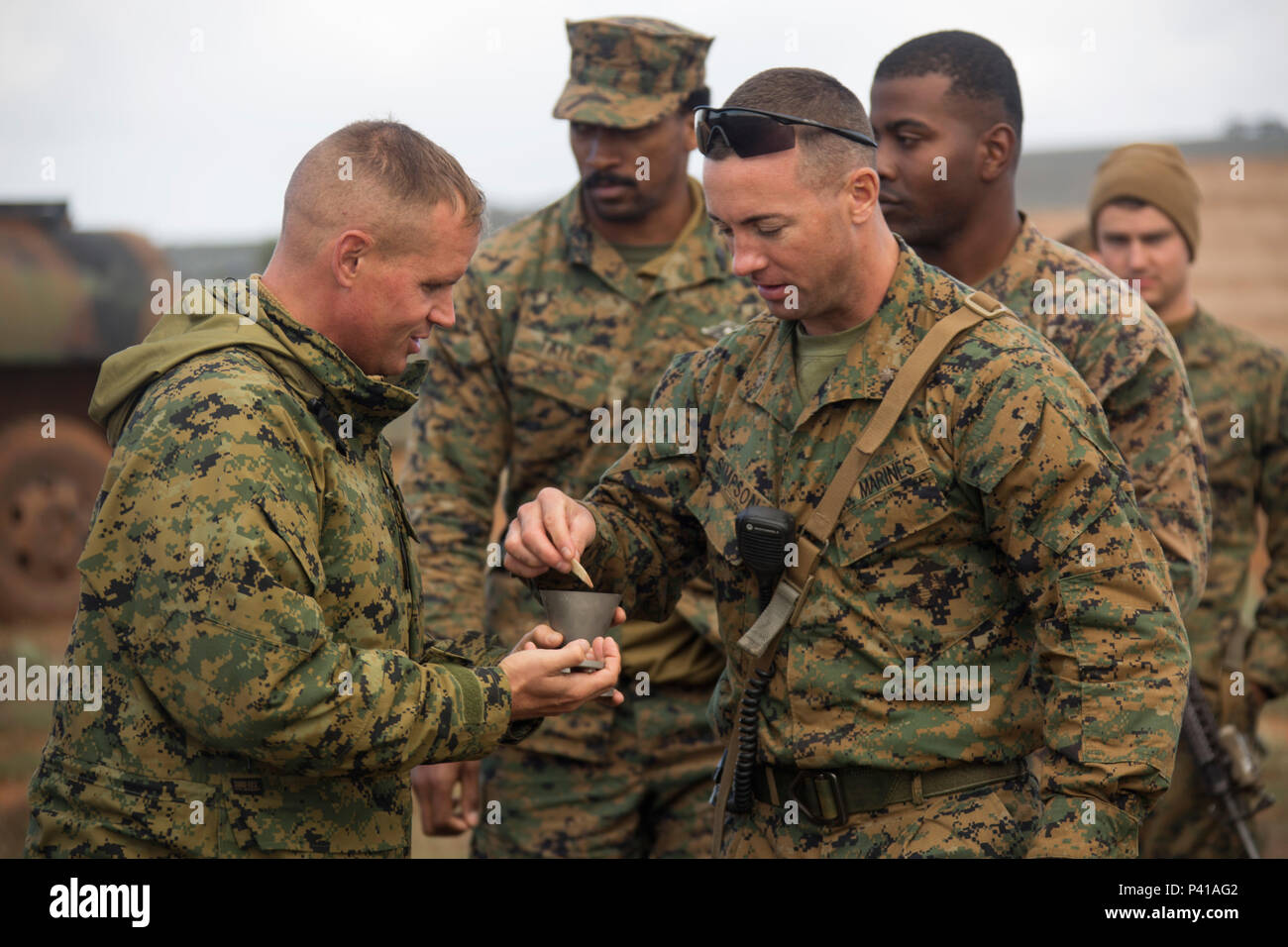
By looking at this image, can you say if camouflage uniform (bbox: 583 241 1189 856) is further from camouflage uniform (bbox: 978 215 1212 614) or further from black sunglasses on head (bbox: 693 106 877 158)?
camouflage uniform (bbox: 978 215 1212 614)

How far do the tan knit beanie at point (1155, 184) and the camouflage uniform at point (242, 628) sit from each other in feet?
15.8

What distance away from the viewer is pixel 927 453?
11.9 ft

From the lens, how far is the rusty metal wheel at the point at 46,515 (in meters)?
11.8

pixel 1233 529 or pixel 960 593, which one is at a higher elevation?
pixel 960 593

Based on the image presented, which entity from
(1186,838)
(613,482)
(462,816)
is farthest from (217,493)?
(1186,838)

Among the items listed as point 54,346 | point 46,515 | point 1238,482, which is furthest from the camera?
point 46,515

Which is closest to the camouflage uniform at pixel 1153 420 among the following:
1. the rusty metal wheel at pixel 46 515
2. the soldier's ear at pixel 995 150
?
the soldier's ear at pixel 995 150

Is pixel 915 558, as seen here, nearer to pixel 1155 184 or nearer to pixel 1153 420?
pixel 1153 420

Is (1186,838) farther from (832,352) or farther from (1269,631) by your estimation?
(832,352)

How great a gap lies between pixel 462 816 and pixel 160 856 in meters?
2.48

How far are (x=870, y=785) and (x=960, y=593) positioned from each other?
0.50m

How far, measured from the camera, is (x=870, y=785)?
369 cm

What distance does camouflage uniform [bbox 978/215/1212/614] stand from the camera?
461 cm

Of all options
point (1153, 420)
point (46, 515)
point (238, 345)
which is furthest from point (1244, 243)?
point (238, 345)
